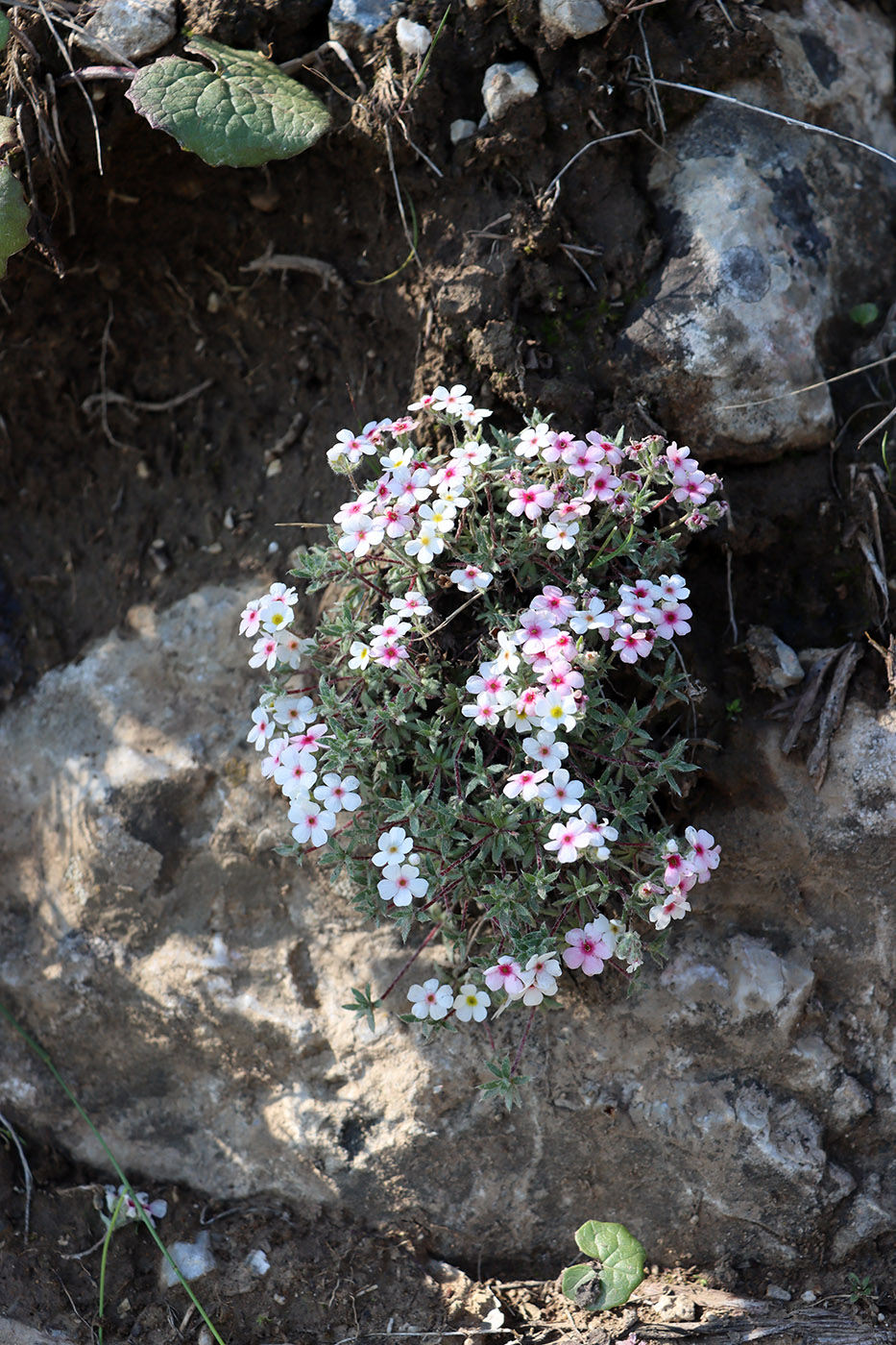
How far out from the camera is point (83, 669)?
3609 millimetres

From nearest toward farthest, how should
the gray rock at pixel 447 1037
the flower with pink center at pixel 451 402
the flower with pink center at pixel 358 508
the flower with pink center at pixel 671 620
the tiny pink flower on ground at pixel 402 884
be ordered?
the tiny pink flower on ground at pixel 402 884
the flower with pink center at pixel 671 620
the flower with pink center at pixel 358 508
the flower with pink center at pixel 451 402
the gray rock at pixel 447 1037

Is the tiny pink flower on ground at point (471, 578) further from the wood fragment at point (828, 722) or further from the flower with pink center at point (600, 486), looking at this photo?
the wood fragment at point (828, 722)

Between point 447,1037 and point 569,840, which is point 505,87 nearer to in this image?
point 569,840

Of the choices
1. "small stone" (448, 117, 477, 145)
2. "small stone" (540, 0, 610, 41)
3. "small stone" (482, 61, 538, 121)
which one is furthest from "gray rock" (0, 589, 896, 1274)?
"small stone" (540, 0, 610, 41)

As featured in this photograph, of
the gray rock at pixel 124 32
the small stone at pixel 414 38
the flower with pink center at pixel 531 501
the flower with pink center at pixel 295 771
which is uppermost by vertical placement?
the gray rock at pixel 124 32

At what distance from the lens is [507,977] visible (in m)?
2.53

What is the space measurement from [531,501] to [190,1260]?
2.56 m

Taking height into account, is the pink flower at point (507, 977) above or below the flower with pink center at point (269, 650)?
below

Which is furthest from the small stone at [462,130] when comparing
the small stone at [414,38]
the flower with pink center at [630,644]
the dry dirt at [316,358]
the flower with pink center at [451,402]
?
the flower with pink center at [630,644]

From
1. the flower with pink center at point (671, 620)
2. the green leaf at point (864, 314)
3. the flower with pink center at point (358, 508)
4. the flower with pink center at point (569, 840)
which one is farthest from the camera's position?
the green leaf at point (864, 314)

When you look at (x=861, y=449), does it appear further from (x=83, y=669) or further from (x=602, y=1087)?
(x=83, y=669)

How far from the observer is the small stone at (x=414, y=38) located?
3.09 metres

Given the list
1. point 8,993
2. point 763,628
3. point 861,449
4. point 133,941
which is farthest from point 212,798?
point 861,449

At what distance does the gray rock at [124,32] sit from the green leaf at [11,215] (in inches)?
19.6
